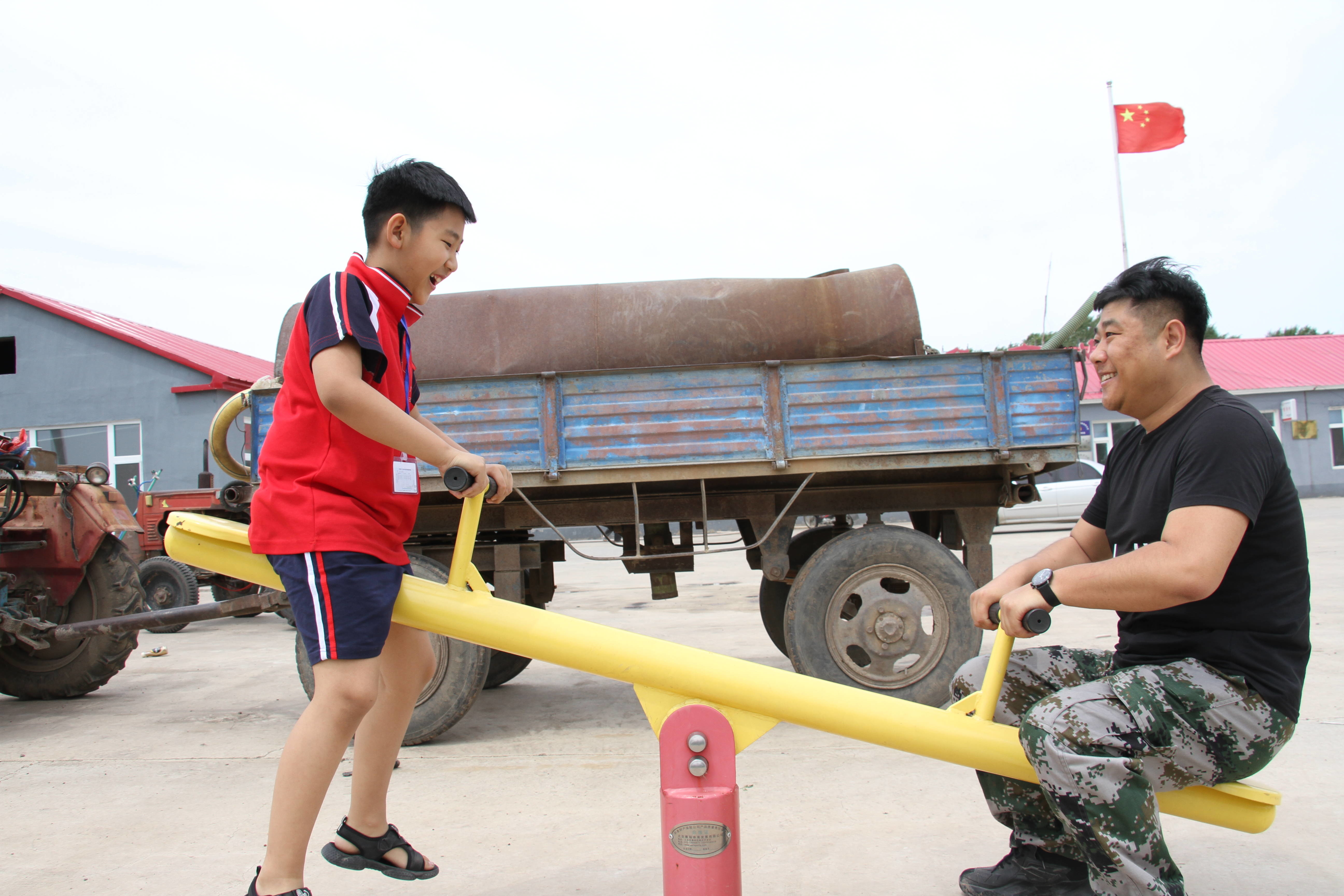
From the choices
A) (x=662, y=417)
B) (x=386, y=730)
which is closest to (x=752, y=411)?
(x=662, y=417)

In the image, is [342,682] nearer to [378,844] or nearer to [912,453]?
[378,844]

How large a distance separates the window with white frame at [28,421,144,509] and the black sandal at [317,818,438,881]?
17018 mm

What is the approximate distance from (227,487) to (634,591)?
7182 millimetres

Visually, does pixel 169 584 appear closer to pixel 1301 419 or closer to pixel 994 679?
pixel 994 679

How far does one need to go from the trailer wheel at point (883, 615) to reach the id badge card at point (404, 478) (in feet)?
8.12

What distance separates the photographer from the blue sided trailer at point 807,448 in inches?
159

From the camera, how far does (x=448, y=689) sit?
3.92 m

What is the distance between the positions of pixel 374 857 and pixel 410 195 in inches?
60.1

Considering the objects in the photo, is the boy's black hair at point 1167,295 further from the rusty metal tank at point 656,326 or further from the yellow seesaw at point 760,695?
the rusty metal tank at point 656,326

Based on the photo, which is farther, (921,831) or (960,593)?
(960,593)

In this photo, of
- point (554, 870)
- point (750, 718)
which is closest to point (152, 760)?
point (554, 870)

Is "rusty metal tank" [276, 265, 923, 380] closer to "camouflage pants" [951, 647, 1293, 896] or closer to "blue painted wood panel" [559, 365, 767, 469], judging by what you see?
"blue painted wood panel" [559, 365, 767, 469]

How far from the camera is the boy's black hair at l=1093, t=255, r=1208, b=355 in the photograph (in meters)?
1.91

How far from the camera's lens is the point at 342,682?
6.03 feet
